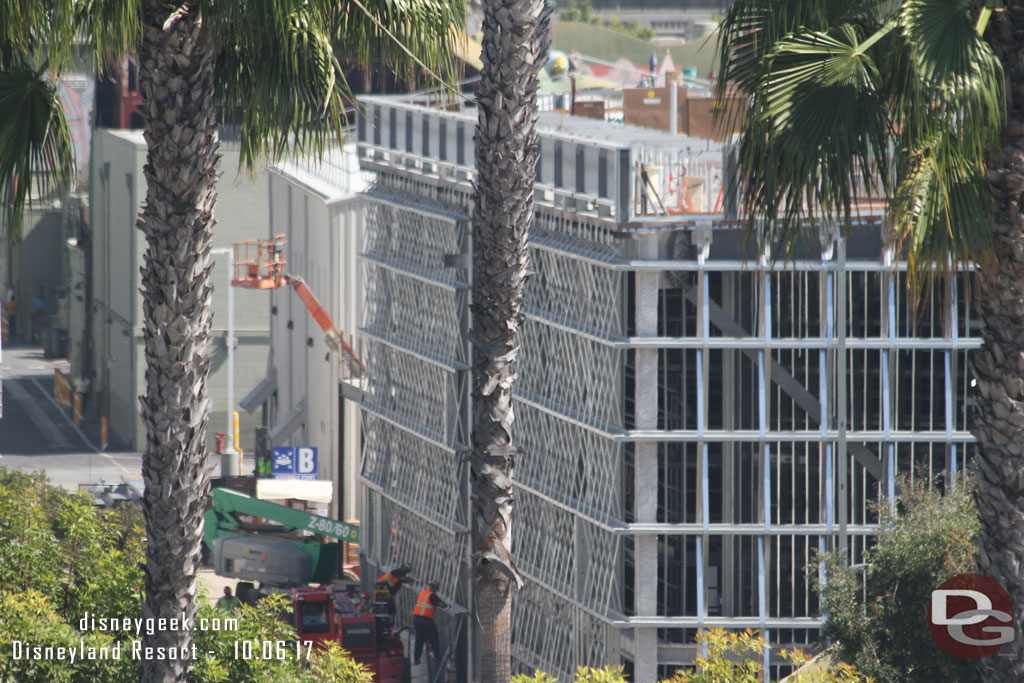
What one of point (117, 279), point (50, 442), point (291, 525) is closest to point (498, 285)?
point (291, 525)

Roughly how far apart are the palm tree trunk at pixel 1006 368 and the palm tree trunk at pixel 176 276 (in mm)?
5707

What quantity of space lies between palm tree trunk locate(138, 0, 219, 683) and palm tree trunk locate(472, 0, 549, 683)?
7.15 feet

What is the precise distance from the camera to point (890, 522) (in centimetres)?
2386

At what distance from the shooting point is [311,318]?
169 ft

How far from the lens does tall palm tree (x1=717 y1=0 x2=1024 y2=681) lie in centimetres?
1096

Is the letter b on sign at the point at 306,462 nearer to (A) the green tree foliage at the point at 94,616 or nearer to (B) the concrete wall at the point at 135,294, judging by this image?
(B) the concrete wall at the point at 135,294

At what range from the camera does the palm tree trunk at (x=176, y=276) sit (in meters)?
12.6

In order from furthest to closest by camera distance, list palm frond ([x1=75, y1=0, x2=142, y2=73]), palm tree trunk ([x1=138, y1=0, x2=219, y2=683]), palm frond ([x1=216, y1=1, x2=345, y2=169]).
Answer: palm frond ([x1=216, y1=1, x2=345, y2=169]) → palm tree trunk ([x1=138, y1=0, x2=219, y2=683]) → palm frond ([x1=75, y1=0, x2=142, y2=73])

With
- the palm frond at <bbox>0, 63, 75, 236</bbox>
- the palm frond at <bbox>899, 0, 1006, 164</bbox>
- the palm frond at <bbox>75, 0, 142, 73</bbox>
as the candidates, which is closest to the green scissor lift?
the palm frond at <bbox>0, 63, 75, 236</bbox>

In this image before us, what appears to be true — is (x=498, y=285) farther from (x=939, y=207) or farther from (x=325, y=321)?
(x=325, y=321)

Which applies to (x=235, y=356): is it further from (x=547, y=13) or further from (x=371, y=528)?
(x=547, y=13)

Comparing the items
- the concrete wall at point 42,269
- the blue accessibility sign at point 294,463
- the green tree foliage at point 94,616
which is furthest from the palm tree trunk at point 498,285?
the concrete wall at point 42,269

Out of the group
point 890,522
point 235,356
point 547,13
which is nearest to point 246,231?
point 235,356

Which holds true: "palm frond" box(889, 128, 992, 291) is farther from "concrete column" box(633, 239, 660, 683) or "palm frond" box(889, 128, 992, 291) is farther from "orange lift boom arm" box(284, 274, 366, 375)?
"orange lift boom arm" box(284, 274, 366, 375)
